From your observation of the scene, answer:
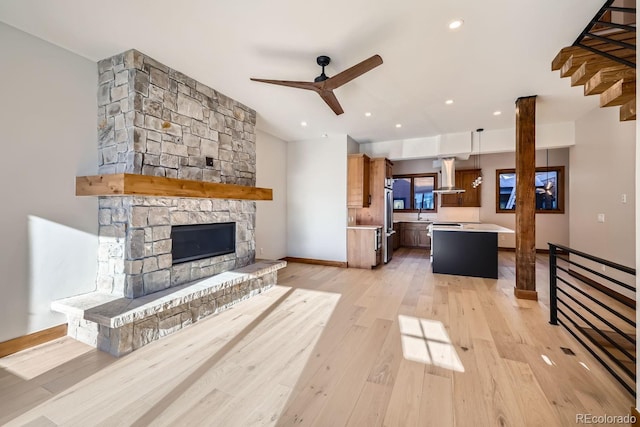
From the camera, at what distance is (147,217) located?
280cm

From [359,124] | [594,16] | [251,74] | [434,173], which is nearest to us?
[594,16]

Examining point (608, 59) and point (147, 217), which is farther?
point (147, 217)

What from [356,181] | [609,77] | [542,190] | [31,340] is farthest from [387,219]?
[31,340]

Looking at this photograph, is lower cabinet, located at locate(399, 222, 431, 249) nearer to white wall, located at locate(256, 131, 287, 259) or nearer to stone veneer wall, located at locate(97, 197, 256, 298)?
white wall, located at locate(256, 131, 287, 259)

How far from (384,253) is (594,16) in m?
4.64

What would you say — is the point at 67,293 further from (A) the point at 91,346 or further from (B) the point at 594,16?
(B) the point at 594,16

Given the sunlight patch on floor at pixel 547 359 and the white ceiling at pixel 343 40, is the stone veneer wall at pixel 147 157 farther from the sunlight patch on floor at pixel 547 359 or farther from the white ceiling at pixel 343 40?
the sunlight patch on floor at pixel 547 359

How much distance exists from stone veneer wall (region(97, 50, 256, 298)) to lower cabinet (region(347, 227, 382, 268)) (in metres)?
3.01

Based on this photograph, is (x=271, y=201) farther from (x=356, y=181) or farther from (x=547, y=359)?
(x=547, y=359)

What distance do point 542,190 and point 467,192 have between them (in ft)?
5.84

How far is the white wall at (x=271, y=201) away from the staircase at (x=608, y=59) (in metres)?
4.58

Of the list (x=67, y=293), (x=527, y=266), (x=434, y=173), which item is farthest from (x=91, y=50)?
(x=434, y=173)

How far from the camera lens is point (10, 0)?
203 cm

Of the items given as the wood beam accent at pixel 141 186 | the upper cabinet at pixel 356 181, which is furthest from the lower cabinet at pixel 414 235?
the wood beam accent at pixel 141 186
